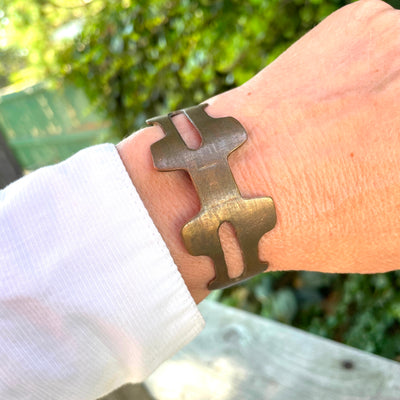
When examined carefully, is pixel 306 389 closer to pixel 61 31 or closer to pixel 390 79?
pixel 390 79

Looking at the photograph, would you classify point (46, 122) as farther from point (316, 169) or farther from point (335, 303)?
point (316, 169)

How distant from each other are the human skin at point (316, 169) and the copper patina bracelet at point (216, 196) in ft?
0.09

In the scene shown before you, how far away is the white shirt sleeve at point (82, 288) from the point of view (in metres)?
0.61

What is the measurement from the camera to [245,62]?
6.57ft

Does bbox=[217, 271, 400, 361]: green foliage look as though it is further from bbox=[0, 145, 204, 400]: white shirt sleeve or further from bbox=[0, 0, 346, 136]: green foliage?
bbox=[0, 145, 204, 400]: white shirt sleeve

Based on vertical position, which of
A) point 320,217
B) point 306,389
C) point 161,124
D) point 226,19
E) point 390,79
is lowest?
point 306,389

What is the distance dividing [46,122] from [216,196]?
6600 millimetres

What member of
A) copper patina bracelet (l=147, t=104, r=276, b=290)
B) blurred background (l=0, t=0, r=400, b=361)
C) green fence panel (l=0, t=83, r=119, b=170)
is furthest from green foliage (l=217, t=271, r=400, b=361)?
green fence panel (l=0, t=83, r=119, b=170)

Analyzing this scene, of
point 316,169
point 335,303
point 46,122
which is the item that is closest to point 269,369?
point 316,169

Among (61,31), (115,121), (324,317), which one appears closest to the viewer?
(324,317)

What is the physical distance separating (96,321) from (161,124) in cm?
36

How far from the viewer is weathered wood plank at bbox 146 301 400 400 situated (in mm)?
1096

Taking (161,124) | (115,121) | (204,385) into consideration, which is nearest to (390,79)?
(161,124)

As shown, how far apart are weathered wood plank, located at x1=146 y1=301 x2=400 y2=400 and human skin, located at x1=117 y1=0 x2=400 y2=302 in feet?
1.51
